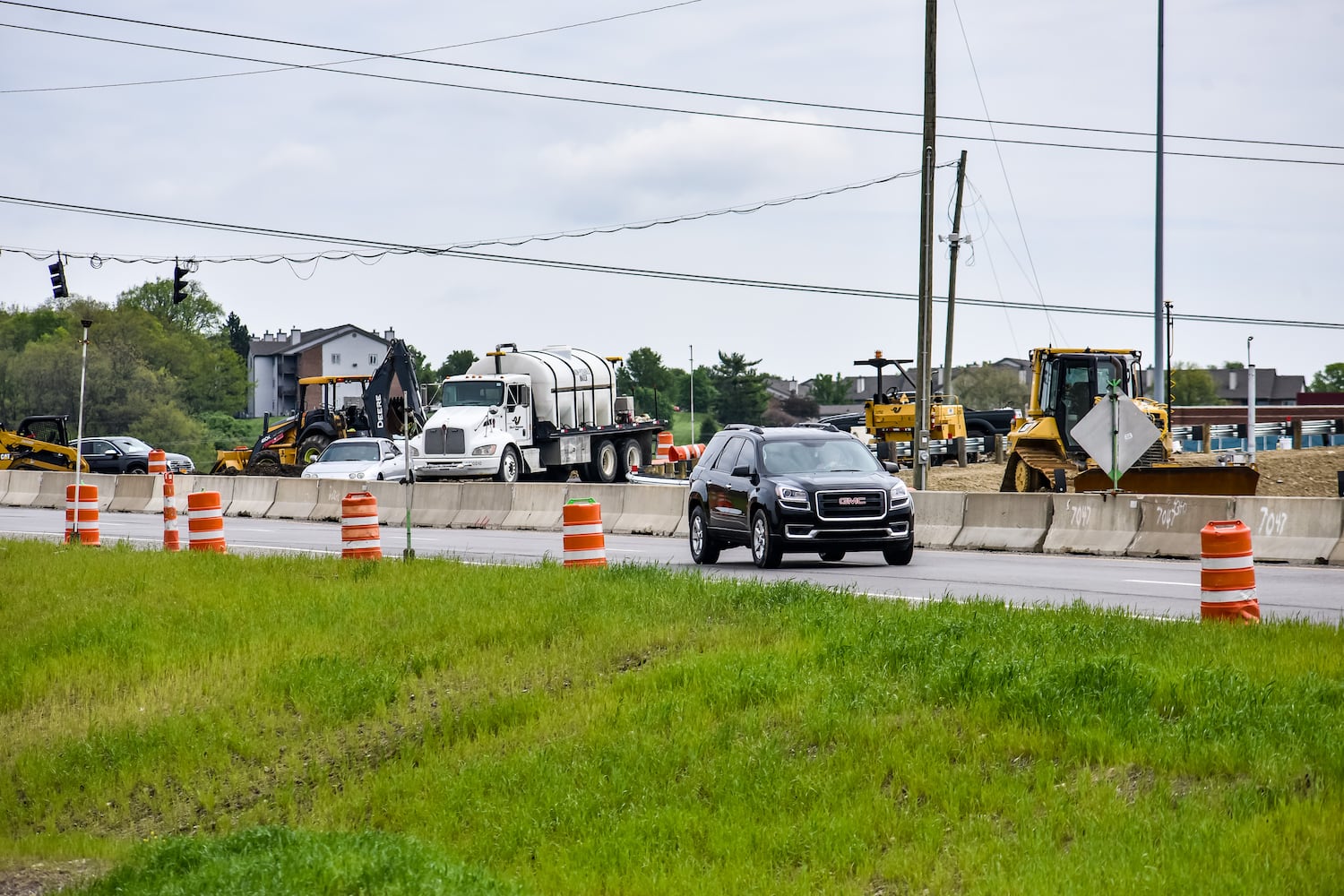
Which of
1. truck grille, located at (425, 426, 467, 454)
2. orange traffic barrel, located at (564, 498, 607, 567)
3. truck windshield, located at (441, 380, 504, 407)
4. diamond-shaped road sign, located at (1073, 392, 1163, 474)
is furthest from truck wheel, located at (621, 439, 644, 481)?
orange traffic barrel, located at (564, 498, 607, 567)

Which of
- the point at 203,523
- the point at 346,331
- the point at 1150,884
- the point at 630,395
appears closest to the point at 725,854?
the point at 1150,884

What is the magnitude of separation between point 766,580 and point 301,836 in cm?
944

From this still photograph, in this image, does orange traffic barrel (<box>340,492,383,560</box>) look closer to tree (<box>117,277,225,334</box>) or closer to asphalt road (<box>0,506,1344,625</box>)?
asphalt road (<box>0,506,1344,625</box>)

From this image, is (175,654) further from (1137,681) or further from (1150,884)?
(1150,884)

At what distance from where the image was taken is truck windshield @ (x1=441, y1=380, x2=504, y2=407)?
41125mm

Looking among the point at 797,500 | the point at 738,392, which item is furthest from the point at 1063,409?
the point at 738,392

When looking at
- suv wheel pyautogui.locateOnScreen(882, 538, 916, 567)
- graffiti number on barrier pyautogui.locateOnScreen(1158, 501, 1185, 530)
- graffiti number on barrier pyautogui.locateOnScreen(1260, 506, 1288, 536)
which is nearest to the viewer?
suv wheel pyautogui.locateOnScreen(882, 538, 916, 567)

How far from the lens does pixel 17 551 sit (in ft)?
69.6

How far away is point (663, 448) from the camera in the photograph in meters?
52.1

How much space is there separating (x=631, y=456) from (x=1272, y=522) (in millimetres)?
27351

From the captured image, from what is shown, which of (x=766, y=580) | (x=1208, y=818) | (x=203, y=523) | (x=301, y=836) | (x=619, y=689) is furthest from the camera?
(x=203, y=523)

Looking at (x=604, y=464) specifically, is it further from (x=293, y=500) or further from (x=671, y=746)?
(x=671, y=746)

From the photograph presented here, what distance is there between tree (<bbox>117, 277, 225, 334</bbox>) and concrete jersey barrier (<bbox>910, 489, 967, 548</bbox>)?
130576 millimetres

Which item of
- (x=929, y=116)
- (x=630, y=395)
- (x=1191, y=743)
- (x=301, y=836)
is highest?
(x=929, y=116)
